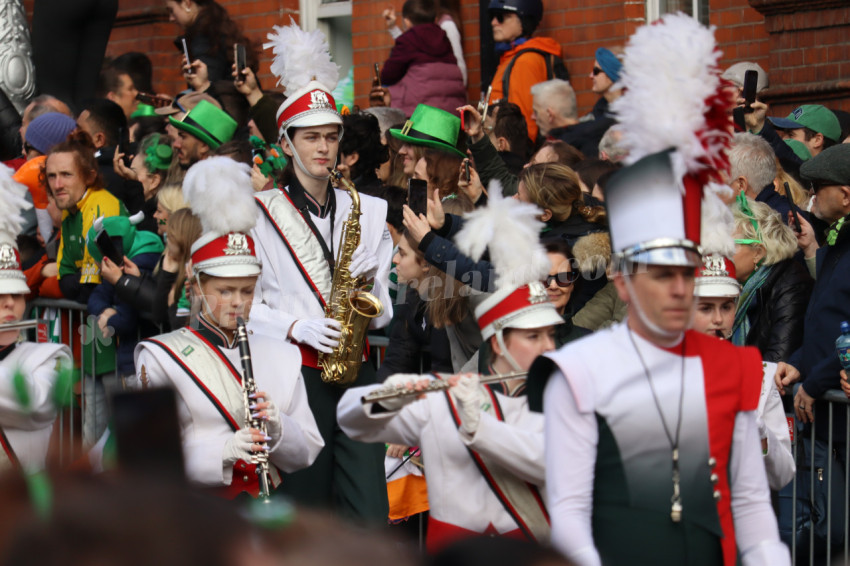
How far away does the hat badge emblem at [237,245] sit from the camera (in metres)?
5.29

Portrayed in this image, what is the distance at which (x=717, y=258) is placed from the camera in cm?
497

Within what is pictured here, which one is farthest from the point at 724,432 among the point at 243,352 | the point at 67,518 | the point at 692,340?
the point at 67,518

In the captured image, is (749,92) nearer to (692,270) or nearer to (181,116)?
(181,116)

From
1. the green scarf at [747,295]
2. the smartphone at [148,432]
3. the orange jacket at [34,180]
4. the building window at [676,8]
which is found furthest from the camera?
the building window at [676,8]

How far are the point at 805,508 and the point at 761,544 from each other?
7.45ft

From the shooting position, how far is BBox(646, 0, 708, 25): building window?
418 inches

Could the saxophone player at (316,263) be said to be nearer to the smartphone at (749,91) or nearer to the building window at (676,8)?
the smartphone at (749,91)

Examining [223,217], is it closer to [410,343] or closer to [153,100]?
[410,343]

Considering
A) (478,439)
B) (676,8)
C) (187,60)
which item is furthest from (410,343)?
(676,8)

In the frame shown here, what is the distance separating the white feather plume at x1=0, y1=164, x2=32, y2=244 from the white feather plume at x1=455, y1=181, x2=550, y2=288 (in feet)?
8.20

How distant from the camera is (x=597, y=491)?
3.44 meters

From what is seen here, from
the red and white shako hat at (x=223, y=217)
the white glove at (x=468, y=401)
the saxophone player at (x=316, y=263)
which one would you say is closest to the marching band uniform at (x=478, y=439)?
the white glove at (x=468, y=401)

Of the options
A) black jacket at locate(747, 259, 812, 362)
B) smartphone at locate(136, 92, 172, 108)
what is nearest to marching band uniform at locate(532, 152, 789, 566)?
black jacket at locate(747, 259, 812, 362)

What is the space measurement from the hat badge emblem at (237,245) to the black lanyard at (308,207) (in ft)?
2.57
